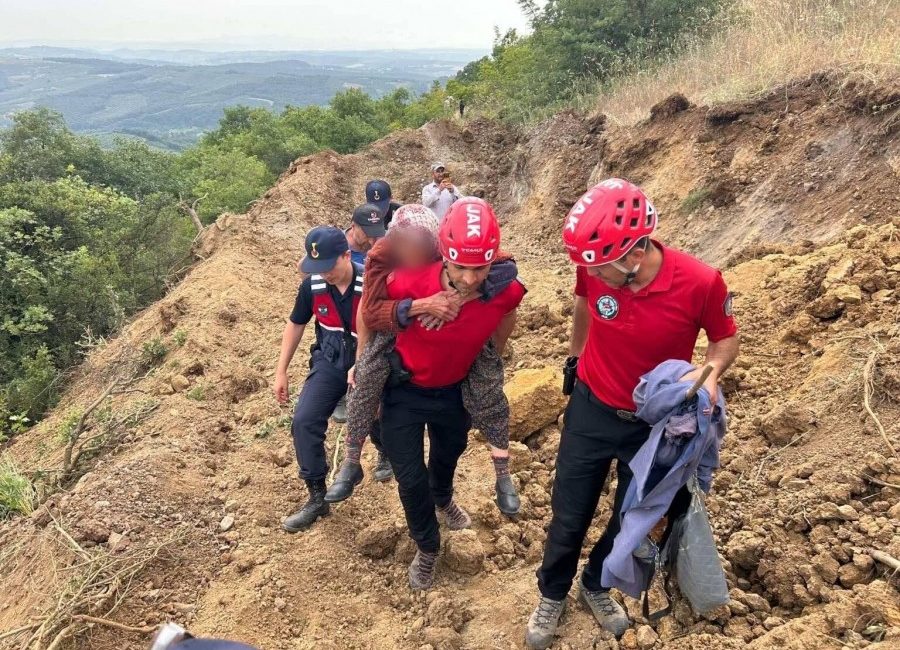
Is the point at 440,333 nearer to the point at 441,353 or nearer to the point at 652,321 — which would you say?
the point at 441,353

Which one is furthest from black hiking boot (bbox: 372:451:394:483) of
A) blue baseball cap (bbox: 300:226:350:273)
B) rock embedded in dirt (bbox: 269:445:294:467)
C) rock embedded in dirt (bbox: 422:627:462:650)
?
blue baseball cap (bbox: 300:226:350:273)

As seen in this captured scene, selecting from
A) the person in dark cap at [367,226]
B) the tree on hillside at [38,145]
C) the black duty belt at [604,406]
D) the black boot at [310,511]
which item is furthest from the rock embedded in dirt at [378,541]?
the tree on hillside at [38,145]

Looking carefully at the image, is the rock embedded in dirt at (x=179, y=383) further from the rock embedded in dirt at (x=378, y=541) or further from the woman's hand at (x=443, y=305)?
the woman's hand at (x=443, y=305)

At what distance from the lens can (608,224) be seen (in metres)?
1.93

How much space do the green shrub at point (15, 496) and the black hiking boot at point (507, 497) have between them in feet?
11.5

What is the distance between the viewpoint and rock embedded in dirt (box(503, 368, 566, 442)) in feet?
13.5

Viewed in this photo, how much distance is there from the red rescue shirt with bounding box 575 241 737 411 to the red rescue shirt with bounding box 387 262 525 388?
1.36 ft

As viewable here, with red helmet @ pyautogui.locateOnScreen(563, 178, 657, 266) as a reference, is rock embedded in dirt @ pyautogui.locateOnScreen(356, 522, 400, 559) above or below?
below

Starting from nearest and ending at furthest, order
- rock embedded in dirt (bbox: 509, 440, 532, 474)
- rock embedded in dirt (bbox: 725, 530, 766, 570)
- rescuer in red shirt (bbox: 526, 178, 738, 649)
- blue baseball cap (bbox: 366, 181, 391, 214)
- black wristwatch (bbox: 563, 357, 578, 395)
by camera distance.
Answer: rescuer in red shirt (bbox: 526, 178, 738, 649) < rock embedded in dirt (bbox: 725, 530, 766, 570) < black wristwatch (bbox: 563, 357, 578, 395) < rock embedded in dirt (bbox: 509, 440, 532, 474) < blue baseball cap (bbox: 366, 181, 391, 214)

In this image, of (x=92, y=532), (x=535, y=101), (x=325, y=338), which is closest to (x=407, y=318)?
(x=325, y=338)

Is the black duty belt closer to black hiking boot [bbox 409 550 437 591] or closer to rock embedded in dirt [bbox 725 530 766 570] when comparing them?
rock embedded in dirt [bbox 725 530 766 570]

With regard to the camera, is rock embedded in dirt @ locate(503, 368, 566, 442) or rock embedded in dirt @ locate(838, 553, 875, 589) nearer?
rock embedded in dirt @ locate(838, 553, 875, 589)

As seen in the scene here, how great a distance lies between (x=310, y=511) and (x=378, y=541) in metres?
0.51

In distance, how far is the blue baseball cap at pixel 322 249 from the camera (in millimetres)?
3109
